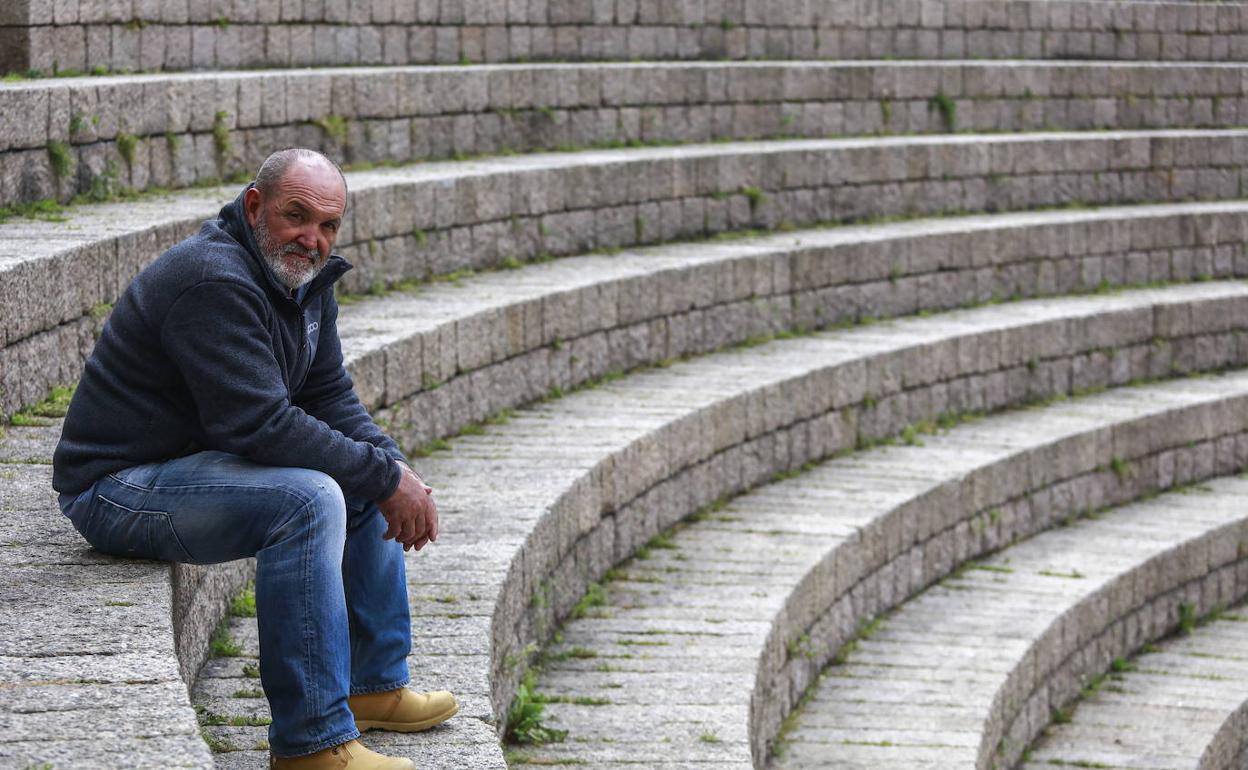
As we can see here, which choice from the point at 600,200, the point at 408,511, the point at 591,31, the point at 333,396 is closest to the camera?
the point at 408,511

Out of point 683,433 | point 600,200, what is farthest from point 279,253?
point 600,200

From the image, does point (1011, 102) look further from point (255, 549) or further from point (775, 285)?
point (255, 549)

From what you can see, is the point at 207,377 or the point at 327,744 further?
the point at 207,377

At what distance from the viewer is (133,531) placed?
12.1 ft

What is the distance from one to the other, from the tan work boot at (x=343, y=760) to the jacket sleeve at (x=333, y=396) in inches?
31.2

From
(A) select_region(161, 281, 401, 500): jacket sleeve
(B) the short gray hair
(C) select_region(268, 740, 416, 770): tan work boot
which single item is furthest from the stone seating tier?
(B) the short gray hair

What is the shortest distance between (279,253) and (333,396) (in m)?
0.53

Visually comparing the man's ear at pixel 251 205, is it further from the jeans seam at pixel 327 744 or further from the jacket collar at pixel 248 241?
the jeans seam at pixel 327 744

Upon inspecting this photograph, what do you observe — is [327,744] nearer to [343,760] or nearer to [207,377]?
[343,760]

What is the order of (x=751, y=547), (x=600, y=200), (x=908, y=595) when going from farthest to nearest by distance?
(x=600, y=200)
(x=908, y=595)
(x=751, y=547)

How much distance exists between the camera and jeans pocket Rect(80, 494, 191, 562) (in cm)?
363

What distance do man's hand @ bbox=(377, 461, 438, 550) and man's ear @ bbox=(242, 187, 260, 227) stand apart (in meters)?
0.61

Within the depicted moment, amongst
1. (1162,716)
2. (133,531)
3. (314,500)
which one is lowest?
(1162,716)

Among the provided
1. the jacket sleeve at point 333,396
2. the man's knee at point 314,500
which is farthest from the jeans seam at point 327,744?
the jacket sleeve at point 333,396
